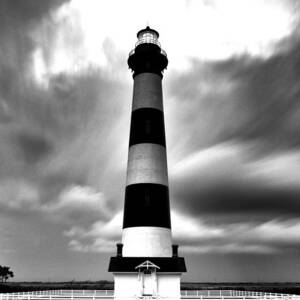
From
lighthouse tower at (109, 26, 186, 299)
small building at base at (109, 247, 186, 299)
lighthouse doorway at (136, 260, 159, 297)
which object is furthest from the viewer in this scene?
lighthouse tower at (109, 26, 186, 299)

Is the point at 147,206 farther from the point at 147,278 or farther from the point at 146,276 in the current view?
the point at 147,278

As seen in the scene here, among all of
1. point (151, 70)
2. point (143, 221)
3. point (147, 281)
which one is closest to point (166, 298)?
point (147, 281)

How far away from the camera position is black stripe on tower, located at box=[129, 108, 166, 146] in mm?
28047

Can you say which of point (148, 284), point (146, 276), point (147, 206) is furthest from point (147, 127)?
point (148, 284)

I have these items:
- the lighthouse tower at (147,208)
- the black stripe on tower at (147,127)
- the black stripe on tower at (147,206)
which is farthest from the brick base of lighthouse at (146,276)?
the black stripe on tower at (147,127)

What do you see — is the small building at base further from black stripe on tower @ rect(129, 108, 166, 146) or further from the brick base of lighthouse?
black stripe on tower @ rect(129, 108, 166, 146)

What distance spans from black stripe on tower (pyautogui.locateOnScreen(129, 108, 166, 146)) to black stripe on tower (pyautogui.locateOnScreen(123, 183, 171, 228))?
3642 mm

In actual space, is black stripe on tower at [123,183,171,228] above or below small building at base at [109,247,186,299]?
above

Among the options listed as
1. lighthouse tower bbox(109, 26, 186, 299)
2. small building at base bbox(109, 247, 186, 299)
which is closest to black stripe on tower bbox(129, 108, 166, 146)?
lighthouse tower bbox(109, 26, 186, 299)

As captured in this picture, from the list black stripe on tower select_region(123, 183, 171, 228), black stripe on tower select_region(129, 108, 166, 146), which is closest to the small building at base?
black stripe on tower select_region(123, 183, 171, 228)

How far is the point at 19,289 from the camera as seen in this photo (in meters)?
60.6

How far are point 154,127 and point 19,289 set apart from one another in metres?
46.7

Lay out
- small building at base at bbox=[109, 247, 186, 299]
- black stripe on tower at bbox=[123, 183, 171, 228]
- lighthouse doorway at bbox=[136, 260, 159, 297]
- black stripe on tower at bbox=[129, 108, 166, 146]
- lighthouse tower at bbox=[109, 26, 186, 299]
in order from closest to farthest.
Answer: lighthouse doorway at bbox=[136, 260, 159, 297]
small building at base at bbox=[109, 247, 186, 299]
lighthouse tower at bbox=[109, 26, 186, 299]
black stripe on tower at bbox=[123, 183, 171, 228]
black stripe on tower at bbox=[129, 108, 166, 146]

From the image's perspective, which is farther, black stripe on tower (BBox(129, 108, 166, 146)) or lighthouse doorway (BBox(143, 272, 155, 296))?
black stripe on tower (BBox(129, 108, 166, 146))
